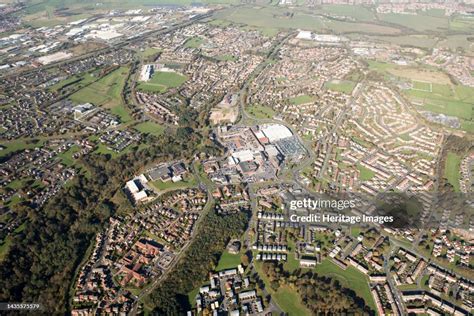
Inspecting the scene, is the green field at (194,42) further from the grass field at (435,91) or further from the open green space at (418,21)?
the open green space at (418,21)

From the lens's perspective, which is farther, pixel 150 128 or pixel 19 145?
pixel 150 128

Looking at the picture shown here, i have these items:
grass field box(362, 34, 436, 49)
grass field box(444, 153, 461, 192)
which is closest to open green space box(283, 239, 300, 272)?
grass field box(444, 153, 461, 192)

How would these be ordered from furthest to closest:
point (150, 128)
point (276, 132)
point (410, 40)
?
point (410, 40), point (150, 128), point (276, 132)

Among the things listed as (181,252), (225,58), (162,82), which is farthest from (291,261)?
(225,58)

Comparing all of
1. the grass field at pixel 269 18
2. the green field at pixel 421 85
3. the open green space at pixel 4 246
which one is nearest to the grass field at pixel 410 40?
the grass field at pixel 269 18

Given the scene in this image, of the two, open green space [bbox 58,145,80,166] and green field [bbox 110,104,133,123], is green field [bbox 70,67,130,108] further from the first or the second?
open green space [bbox 58,145,80,166]

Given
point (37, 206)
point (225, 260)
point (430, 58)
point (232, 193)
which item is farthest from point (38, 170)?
point (430, 58)

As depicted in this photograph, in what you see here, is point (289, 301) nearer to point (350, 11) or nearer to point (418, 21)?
point (418, 21)

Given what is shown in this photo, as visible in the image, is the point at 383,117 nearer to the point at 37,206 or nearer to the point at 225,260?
the point at 225,260
